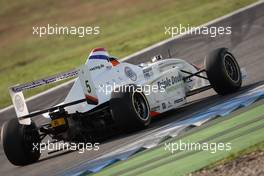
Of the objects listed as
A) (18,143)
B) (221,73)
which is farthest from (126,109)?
(221,73)

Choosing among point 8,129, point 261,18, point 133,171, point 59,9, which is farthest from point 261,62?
point 59,9

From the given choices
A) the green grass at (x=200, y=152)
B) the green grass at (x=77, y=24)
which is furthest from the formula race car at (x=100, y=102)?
the green grass at (x=77, y=24)

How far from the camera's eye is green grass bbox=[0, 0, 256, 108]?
23969 millimetres

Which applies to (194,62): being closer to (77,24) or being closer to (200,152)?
(200,152)

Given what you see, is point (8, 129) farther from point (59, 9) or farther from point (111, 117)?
point (59, 9)

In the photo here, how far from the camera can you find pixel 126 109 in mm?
12266

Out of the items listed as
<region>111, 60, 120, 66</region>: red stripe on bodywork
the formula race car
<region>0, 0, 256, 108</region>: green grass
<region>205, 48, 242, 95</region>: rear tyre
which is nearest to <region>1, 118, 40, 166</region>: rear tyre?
the formula race car

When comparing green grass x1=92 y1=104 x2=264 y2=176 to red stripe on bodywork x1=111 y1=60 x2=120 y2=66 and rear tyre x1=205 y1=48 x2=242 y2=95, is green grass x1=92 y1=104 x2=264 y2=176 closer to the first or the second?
rear tyre x1=205 y1=48 x2=242 y2=95

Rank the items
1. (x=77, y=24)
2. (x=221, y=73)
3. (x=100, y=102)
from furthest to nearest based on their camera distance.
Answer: (x=77, y=24) → (x=221, y=73) → (x=100, y=102)

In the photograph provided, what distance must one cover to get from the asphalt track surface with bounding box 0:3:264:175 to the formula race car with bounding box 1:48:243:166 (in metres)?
0.25

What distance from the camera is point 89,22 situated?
1192 inches

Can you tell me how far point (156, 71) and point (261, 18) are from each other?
8.68 metres

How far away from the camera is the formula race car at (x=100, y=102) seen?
12461 mm

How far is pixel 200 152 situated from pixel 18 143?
3.77 m
